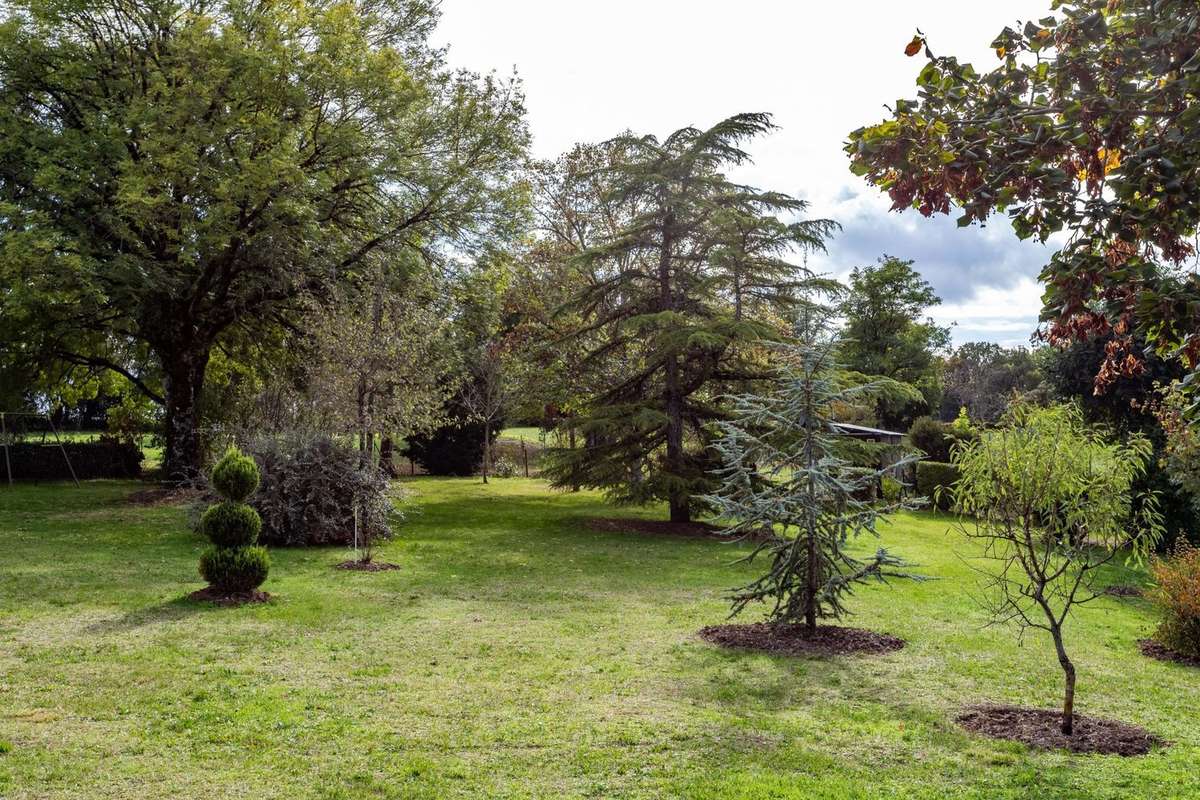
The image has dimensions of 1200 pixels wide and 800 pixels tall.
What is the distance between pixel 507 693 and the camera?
7.44 m

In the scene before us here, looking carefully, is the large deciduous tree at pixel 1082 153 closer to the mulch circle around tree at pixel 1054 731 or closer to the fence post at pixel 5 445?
the mulch circle around tree at pixel 1054 731

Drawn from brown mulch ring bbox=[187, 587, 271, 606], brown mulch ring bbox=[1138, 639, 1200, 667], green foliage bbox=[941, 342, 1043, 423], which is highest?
green foliage bbox=[941, 342, 1043, 423]

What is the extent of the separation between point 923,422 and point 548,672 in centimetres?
2850

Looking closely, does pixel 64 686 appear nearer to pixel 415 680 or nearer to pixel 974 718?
pixel 415 680

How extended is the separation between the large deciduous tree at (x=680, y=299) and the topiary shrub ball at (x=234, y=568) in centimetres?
958

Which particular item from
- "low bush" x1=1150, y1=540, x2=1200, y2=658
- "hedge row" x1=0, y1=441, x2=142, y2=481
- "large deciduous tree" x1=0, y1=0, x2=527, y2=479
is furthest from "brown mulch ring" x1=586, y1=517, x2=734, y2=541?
"hedge row" x1=0, y1=441, x2=142, y2=481

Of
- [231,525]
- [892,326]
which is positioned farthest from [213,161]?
[892,326]

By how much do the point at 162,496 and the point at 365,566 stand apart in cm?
1002

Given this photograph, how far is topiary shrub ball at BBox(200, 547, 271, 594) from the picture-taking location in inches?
431

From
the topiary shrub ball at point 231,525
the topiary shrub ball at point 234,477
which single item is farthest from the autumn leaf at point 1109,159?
the topiary shrub ball at point 234,477

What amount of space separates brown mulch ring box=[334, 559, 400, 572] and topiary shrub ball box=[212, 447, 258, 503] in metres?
2.86

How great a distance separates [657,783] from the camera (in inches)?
216

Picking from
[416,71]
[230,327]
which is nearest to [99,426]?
[230,327]

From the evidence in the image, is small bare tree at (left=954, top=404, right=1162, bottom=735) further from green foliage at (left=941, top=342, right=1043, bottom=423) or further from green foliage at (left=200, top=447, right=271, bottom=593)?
green foliage at (left=941, top=342, right=1043, bottom=423)
